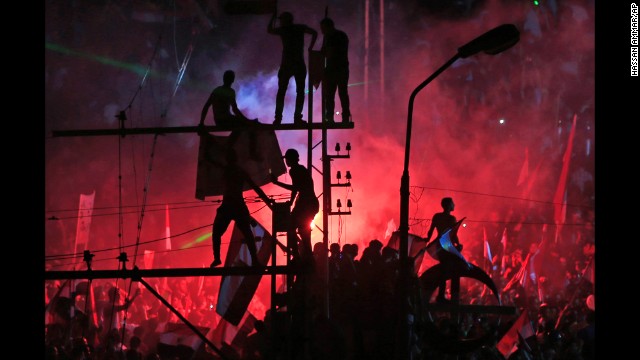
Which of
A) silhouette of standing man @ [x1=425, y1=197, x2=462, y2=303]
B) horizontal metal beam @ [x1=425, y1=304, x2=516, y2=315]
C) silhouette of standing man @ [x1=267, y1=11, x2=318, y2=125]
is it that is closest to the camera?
silhouette of standing man @ [x1=267, y1=11, x2=318, y2=125]

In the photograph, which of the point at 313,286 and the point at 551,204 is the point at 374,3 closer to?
the point at 551,204

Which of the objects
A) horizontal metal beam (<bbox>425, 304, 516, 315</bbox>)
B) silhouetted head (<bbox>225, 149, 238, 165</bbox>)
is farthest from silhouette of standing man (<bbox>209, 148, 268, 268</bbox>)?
horizontal metal beam (<bbox>425, 304, 516, 315</bbox>)

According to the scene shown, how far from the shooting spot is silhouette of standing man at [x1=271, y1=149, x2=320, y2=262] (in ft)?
42.3

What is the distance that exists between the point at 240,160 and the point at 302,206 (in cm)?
280

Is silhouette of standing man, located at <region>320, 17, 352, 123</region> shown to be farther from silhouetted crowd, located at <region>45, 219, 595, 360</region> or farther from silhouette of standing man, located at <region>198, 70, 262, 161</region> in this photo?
silhouetted crowd, located at <region>45, 219, 595, 360</region>

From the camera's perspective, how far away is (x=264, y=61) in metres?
41.4

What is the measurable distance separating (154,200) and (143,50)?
809 centimetres

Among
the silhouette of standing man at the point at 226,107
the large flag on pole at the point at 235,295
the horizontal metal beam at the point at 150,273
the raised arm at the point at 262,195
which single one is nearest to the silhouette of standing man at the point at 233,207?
the raised arm at the point at 262,195

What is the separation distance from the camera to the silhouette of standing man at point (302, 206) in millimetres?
12898

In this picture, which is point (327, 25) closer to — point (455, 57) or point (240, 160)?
point (240, 160)

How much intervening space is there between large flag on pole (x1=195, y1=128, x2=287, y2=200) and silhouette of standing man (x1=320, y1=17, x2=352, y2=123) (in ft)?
4.44

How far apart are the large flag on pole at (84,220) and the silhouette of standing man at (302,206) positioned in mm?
27468

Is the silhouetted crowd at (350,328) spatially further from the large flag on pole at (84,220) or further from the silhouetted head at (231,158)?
the large flag on pole at (84,220)
